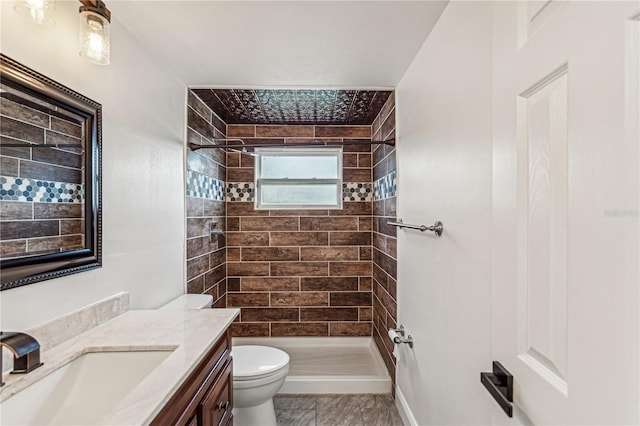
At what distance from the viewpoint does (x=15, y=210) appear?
1.01 m

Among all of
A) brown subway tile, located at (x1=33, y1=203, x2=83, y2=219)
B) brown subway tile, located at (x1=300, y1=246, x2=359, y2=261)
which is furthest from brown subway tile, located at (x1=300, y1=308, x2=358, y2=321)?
brown subway tile, located at (x1=33, y1=203, x2=83, y2=219)

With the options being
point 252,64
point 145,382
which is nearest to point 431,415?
point 145,382

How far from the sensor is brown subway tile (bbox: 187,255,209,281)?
2.31m

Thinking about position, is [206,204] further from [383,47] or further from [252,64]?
[383,47]

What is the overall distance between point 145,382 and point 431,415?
142cm

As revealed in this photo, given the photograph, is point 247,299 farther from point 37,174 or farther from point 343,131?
point 37,174

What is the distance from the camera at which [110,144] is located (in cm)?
146

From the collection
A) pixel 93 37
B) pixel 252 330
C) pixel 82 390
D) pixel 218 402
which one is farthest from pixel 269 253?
pixel 93 37

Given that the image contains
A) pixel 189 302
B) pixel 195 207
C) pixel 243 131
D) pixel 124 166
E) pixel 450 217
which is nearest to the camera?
pixel 450 217

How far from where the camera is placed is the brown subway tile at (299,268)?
3.19m

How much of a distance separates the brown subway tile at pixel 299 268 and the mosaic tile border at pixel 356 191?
702 mm

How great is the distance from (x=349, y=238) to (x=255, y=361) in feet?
4.97

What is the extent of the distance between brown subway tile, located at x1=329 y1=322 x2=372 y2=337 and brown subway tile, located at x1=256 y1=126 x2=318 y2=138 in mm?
1884

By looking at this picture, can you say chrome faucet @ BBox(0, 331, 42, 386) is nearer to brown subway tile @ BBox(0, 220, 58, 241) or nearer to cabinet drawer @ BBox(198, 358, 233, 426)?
brown subway tile @ BBox(0, 220, 58, 241)
